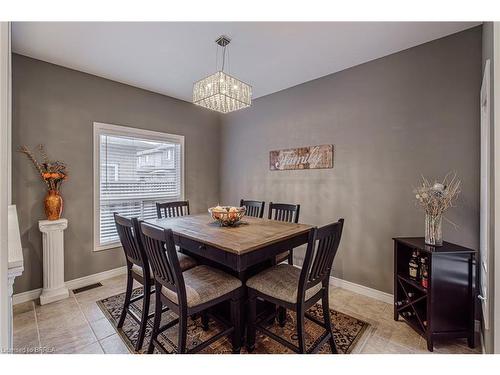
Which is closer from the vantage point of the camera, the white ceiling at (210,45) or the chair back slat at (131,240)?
the chair back slat at (131,240)

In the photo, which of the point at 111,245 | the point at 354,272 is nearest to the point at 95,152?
the point at 111,245

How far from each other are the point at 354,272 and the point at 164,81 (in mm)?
3516

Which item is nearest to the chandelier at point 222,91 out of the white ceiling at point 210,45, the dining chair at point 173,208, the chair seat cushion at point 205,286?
the white ceiling at point 210,45

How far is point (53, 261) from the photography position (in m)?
2.51

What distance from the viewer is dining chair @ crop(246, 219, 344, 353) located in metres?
1.46

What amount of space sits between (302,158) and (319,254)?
1908 millimetres

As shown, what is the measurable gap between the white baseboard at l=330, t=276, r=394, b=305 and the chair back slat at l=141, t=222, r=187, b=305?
7.08 feet

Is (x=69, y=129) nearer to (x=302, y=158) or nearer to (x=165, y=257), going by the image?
(x=165, y=257)

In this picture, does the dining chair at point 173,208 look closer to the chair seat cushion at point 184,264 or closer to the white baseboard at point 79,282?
the chair seat cushion at point 184,264

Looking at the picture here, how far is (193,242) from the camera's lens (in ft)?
5.85

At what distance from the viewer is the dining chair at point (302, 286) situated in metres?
1.46

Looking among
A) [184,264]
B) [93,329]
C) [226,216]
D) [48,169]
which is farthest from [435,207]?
[48,169]

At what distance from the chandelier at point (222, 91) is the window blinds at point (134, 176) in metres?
1.65
